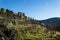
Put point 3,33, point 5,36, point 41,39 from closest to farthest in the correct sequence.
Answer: point 5,36 → point 3,33 → point 41,39

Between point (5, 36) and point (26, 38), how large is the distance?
14713 millimetres

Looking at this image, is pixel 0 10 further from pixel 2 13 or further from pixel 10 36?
pixel 10 36

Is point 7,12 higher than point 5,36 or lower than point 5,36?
higher

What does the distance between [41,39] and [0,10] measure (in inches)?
2272

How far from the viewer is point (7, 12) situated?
122562mm

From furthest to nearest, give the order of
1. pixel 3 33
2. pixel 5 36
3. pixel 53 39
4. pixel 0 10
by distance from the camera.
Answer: pixel 0 10 → pixel 53 39 → pixel 3 33 → pixel 5 36

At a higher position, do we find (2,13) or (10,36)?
(2,13)

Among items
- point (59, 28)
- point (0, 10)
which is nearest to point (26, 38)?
point (59, 28)

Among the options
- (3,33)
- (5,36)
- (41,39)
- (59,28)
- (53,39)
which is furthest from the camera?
(59,28)

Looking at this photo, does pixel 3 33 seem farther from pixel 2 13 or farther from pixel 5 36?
pixel 2 13

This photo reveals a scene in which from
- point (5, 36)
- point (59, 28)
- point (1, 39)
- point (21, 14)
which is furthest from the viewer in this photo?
point (21, 14)

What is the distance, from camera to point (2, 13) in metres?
118

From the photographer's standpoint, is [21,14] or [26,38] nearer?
[26,38]

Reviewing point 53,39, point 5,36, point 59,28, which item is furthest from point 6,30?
point 59,28
